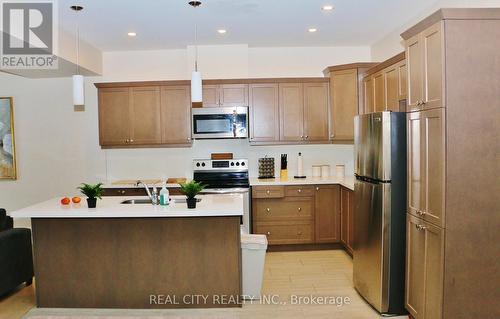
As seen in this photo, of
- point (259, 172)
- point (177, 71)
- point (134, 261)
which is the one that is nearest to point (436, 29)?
point (134, 261)

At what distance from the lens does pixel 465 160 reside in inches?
103

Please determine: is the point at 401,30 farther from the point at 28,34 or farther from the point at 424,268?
the point at 28,34

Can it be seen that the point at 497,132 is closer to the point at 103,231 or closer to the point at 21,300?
the point at 103,231

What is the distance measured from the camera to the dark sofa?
365 cm

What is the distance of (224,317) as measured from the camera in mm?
3359

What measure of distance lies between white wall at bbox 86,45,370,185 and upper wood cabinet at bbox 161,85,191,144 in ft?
1.15

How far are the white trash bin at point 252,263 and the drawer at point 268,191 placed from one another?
1490mm

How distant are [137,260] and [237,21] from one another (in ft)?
8.97

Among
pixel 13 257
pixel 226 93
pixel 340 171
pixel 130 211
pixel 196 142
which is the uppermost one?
pixel 226 93

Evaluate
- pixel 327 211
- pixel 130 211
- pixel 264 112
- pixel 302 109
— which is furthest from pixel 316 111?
pixel 130 211

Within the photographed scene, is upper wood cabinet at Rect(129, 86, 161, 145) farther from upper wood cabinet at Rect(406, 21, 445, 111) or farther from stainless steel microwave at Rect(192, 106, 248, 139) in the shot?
upper wood cabinet at Rect(406, 21, 445, 111)

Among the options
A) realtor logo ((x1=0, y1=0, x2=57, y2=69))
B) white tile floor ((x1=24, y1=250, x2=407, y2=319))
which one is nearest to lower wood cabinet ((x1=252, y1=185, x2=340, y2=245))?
white tile floor ((x1=24, y1=250, x2=407, y2=319))

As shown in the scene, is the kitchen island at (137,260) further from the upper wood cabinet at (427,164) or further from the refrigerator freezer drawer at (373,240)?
the upper wood cabinet at (427,164)

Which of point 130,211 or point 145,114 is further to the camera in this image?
point 145,114
